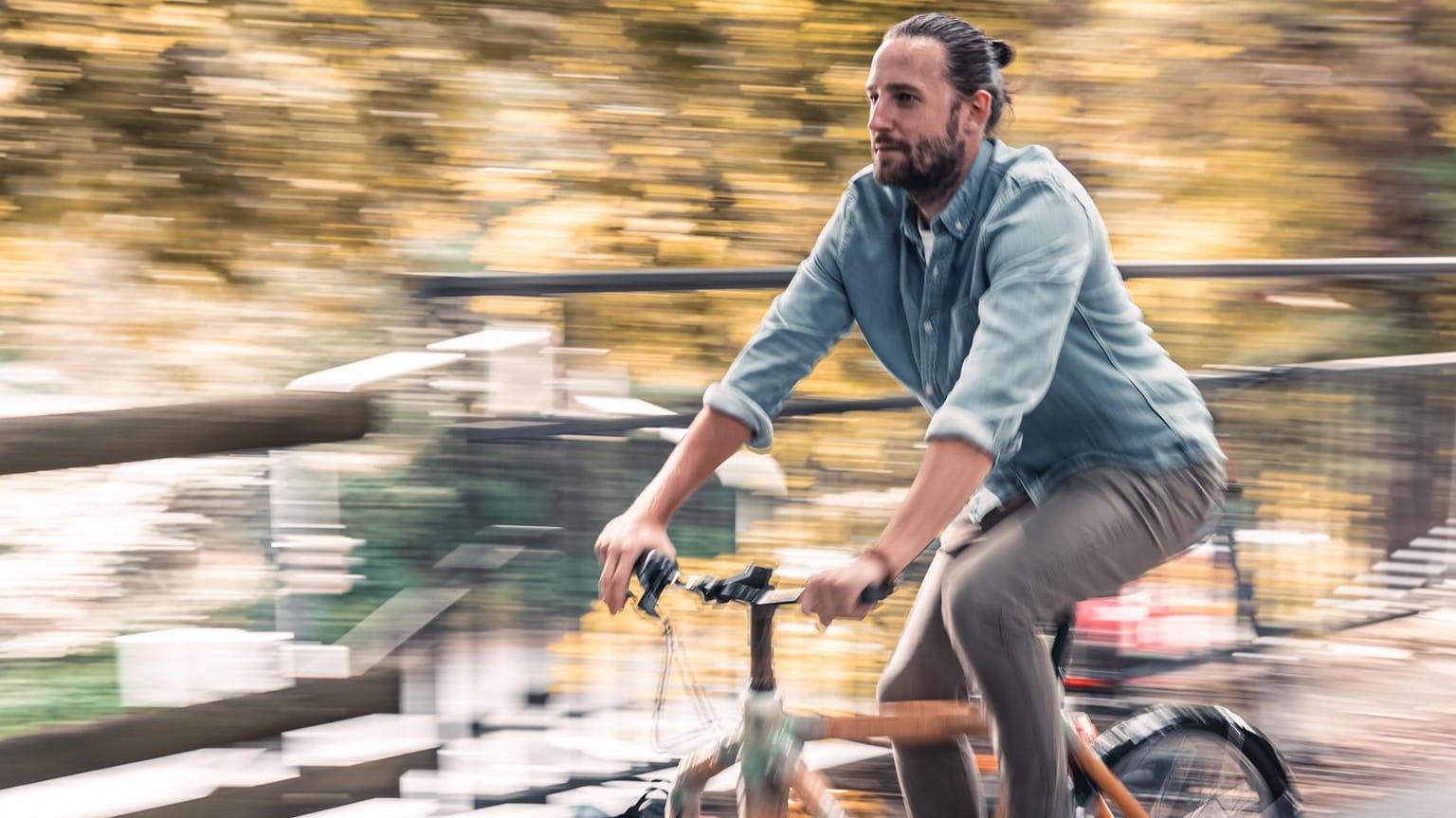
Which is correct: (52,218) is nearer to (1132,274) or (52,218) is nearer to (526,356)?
(526,356)

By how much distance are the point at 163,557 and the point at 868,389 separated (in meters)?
1.86

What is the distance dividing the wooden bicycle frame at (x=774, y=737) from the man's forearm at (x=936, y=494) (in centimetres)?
21

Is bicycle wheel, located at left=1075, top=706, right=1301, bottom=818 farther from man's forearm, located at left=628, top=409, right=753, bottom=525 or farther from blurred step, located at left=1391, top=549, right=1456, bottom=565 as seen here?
blurred step, located at left=1391, top=549, right=1456, bottom=565

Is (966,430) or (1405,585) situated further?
(1405,585)

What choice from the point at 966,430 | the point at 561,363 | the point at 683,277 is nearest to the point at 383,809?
the point at 561,363

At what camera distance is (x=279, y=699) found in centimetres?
326

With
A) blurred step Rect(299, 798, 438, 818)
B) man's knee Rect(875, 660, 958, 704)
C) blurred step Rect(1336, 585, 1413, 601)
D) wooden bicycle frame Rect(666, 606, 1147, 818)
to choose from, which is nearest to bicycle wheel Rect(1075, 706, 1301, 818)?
man's knee Rect(875, 660, 958, 704)

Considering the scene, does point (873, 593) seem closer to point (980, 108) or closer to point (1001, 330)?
point (1001, 330)

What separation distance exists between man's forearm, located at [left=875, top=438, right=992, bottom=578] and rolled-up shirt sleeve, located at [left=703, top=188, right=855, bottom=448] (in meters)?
0.39

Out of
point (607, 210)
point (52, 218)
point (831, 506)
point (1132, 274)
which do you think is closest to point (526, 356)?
point (831, 506)

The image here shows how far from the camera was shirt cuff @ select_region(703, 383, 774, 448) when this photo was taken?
231cm

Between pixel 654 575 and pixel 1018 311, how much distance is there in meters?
0.64

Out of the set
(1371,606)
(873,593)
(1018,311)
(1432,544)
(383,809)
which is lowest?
(383,809)

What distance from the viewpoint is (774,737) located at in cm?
207
